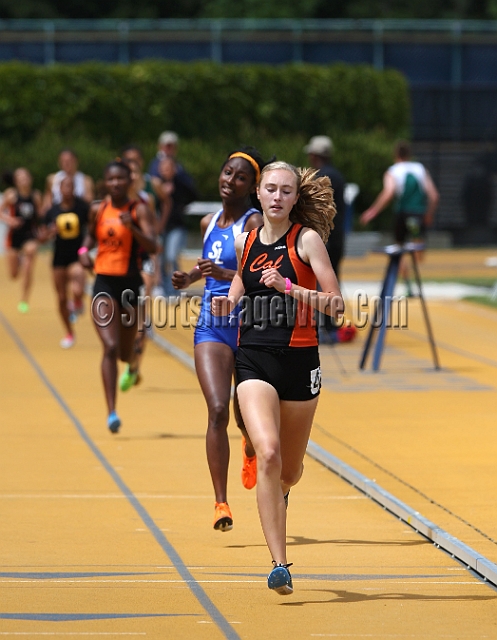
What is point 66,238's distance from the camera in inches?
656

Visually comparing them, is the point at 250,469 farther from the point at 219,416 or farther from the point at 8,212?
the point at 8,212

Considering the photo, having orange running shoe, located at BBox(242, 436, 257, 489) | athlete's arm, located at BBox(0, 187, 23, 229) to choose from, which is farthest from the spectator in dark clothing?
orange running shoe, located at BBox(242, 436, 257, 489)

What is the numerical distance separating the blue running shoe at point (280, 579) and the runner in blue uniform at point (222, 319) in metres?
1.17

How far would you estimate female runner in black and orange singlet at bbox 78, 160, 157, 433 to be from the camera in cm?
1102

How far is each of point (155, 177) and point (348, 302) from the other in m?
3.40

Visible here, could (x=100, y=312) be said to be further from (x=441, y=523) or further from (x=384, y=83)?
(x=384, y=83)

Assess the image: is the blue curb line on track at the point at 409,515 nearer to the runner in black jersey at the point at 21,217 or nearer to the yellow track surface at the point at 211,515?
the yellow track surface at the point at 211,515

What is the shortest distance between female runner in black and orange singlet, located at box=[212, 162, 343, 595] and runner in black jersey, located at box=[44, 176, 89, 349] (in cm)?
962

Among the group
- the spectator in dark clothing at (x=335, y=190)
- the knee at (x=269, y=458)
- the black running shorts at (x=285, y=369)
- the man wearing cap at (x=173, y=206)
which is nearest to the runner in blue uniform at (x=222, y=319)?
the black running shorts at (x=285, y=369)

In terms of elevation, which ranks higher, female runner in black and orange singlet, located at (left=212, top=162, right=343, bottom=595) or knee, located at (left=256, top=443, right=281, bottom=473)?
female runner in black and orange singlet, located at (left=212, top=162, right=343, bottom=595)

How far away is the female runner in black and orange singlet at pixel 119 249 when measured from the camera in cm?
1102

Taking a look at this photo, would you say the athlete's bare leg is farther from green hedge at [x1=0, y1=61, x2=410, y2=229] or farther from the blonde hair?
green hedge at [x1=0, y1=61, x2=410, y2=229]

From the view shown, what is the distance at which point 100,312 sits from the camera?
36.2ft

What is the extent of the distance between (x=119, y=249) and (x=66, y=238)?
545cm
